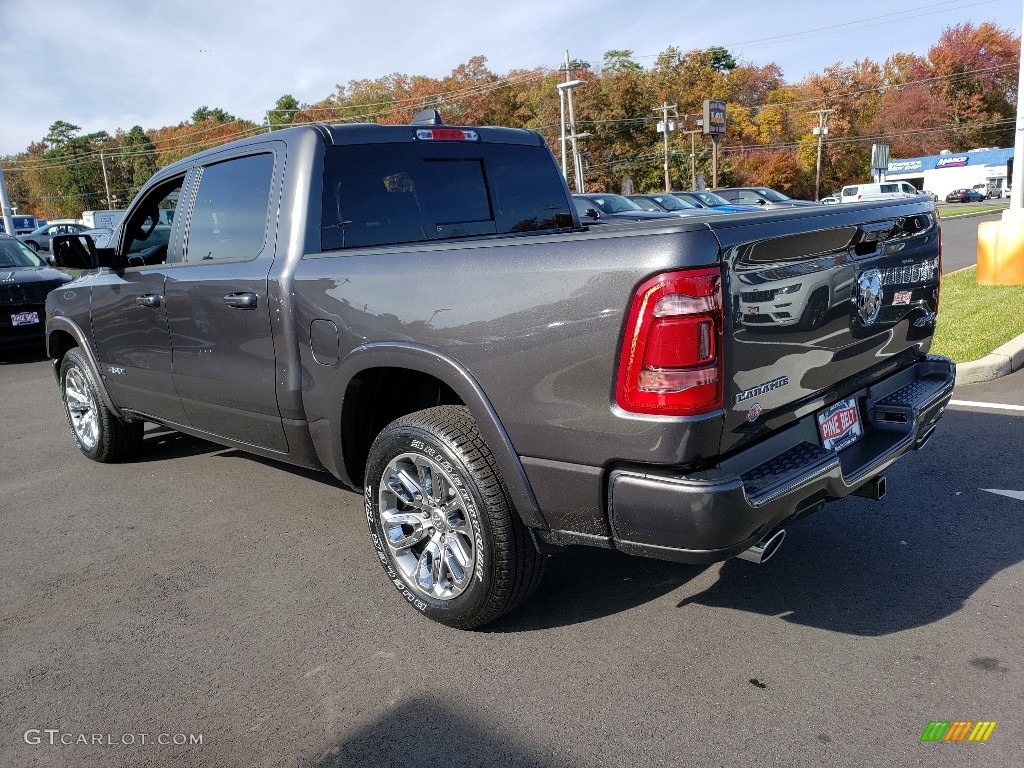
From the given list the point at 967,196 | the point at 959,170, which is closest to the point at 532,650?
the point at 967,196

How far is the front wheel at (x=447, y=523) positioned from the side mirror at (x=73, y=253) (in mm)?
2563

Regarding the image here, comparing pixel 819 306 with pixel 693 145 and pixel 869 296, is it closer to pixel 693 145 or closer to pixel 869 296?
pixel 869 296

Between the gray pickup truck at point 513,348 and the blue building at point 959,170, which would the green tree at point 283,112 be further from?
the gray pickup truck at point 513,348

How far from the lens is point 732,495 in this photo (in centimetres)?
244

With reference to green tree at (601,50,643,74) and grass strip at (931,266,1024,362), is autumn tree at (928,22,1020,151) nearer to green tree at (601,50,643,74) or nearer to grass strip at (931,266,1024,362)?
green tree at (601,50,643,74)

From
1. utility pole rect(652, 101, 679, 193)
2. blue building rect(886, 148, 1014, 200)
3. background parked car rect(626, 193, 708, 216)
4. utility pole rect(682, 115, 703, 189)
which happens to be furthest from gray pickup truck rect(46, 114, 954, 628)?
blue building rect(886, 148, 1014, 200)

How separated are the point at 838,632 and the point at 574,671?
39.6 inches

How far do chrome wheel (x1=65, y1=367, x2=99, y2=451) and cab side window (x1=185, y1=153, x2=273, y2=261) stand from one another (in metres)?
1.93

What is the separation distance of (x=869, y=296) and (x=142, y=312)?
3751mm

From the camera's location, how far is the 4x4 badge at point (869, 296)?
299cm

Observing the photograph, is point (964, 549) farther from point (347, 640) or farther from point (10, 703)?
point (10, 703)

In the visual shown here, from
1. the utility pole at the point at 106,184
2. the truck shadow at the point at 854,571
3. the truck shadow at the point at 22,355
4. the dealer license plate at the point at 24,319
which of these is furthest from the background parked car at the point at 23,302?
the utility pole at the point at 106,184

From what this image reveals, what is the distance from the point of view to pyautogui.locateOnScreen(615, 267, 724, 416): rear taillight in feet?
7.79

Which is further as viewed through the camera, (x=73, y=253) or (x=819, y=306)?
(x=73, y=253)
